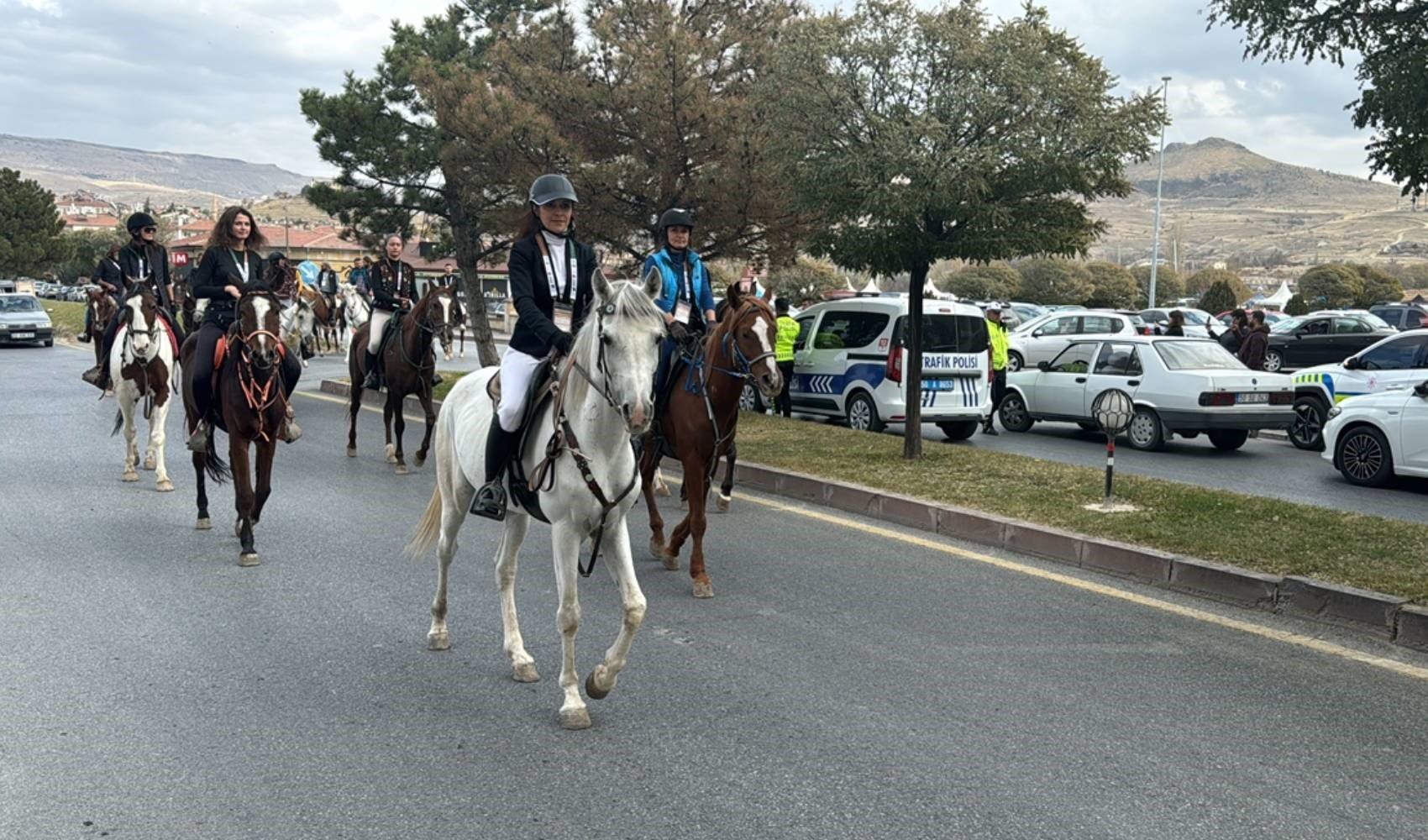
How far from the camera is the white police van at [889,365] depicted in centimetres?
1647

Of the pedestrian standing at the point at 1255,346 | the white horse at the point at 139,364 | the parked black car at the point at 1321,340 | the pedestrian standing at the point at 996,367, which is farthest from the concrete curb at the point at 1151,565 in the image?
the parked black car at the point at 1321,340

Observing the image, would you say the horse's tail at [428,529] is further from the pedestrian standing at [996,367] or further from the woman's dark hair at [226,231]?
the pedestrian standing at [996,367]

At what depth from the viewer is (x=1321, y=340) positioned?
85.3 feet

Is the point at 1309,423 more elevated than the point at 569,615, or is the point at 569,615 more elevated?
the point at 1309,423

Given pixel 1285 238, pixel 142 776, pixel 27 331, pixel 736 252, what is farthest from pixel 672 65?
pixel 1285 238

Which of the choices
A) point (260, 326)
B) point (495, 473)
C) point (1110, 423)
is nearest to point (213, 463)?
point (260, 326)

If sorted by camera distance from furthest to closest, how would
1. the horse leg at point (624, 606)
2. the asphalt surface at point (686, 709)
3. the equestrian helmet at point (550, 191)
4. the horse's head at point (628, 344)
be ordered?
the equestrian helmet at point (550, 191) → the horse leg at point (624, 606) → the horse's head at point (628, 344) → the asphalt surface at point (686, 709)

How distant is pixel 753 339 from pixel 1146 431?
10.1m

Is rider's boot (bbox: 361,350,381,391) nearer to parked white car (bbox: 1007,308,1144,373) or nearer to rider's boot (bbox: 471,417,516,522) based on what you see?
rider's boot (bbox: 471,417,516,522)

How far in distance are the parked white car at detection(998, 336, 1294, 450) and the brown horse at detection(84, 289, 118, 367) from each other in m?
13.2

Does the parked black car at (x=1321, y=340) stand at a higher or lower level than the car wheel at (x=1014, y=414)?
higher

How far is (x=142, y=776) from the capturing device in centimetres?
464

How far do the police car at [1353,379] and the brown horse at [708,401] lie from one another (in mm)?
10978

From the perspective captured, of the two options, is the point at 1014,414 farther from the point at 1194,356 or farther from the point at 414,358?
the point at 414,358
